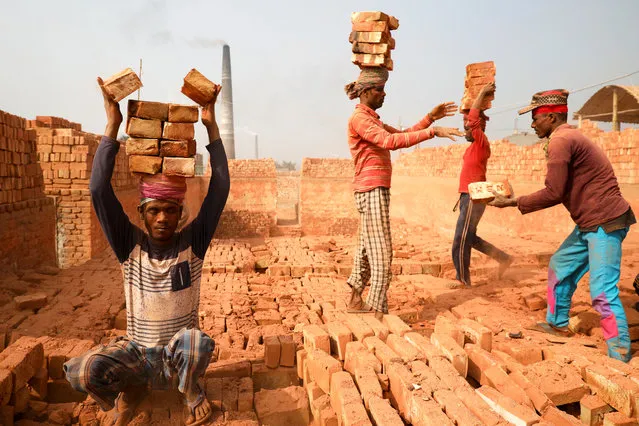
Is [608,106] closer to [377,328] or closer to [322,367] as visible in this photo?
[377,328]

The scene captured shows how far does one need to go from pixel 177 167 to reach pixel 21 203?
4591 millimetres

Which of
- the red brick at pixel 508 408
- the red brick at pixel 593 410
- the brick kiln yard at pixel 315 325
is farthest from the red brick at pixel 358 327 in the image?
the red brick at pixel 593 410

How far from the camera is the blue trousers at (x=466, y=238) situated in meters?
4.76

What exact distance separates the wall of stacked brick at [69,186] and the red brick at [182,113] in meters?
5.39

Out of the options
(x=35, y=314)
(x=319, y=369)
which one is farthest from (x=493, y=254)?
(x=35, y=314)

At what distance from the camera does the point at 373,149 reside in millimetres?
3535

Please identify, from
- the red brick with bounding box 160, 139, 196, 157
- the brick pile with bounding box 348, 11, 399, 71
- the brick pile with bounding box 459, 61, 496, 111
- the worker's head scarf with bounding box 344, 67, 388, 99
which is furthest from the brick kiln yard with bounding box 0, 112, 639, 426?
the brick pile with bounding box 459, 61, 496, 111

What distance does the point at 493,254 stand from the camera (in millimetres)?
5070

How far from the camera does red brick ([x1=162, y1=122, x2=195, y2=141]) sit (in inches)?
98.3

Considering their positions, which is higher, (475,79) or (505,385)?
(475,79)

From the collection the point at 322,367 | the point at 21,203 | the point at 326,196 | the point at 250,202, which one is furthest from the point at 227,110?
the point at 322,367

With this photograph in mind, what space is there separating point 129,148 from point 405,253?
6046 millimetres

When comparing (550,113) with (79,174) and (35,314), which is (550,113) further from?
(79,174)

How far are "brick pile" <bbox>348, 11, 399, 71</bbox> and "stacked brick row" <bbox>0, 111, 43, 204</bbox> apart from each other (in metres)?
4.44
